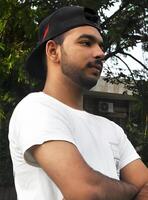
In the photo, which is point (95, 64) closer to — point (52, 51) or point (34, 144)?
point (52, 51)

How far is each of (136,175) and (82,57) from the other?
54cm

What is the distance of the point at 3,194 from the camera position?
9812 mm

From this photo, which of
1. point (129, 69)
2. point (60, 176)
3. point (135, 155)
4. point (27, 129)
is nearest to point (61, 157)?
point (60, 176)

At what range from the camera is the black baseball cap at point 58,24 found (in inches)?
78.0

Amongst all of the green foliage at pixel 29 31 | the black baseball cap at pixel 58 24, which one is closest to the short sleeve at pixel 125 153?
the black baseball cap at pixel 58 24

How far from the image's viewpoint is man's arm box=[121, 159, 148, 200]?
1927mm

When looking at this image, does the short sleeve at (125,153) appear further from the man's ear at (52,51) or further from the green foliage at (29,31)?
the green foliage at (29,31)

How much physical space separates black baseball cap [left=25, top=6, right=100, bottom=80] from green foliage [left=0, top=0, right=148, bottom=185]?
12.3 feet

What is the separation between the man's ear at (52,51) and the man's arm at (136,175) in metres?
0.55

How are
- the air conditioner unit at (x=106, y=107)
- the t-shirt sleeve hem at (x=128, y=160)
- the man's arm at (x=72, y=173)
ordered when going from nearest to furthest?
the man's arm at (x=72, y=173), the t-shirt sleeve hem at (x=128, y=160), the air conditioner unit at (x=106, y=107)

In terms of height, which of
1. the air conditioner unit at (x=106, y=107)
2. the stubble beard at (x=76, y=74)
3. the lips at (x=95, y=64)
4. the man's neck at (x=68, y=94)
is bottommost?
the air conditioner unit at (x=106, y=107)

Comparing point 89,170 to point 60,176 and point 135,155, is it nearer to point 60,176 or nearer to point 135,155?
point 60,176

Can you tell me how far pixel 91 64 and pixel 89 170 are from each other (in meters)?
0.46

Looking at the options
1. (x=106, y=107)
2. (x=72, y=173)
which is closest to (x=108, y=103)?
(x=106, y=107)
